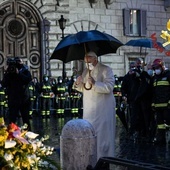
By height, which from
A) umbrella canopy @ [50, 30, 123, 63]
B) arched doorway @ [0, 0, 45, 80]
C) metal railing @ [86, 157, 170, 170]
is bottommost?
metal railing @ [86, 157, 170, 170]

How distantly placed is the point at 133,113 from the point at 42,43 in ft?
47.3

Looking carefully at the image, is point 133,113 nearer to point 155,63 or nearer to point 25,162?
point 155,63

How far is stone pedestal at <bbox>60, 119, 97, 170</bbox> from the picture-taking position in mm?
6557

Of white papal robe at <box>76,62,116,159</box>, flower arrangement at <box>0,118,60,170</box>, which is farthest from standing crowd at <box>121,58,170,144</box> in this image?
flower arrangement at <box>0,118,60,170</box>

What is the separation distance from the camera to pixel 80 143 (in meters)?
6.59

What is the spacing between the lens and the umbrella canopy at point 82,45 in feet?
27.5

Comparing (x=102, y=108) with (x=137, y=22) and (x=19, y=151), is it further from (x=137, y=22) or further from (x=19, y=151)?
(x=137, y=22)

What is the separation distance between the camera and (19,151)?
4.84 m

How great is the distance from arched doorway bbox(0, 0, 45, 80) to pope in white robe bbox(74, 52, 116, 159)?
18.6m

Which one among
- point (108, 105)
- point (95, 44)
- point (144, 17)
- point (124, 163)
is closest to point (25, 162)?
point (124, 163)

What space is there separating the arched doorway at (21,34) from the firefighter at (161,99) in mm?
15028

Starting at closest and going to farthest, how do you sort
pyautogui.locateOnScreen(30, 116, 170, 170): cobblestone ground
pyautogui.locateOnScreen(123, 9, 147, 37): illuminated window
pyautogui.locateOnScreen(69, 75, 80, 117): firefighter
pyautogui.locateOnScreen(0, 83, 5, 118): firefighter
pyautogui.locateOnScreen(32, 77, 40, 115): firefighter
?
pyautogui.locateOnScreen(30, 116, 170, 170): cobblestone ground < pyautogui.locateOnScreen(0, 83, 5, 118): firefighter < pyautogui.locateOnScreen(32, 77, 40, 115): firefighter < pyautogui.locateOnScreen(69, 75, 80, 117): firefighter < pyautogui.locateOnScreen(123, 9, 147, 37): illuminated window

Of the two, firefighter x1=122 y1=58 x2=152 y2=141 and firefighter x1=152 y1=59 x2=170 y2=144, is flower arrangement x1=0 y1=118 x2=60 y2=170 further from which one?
firefighter x1=122 y1=58 x2=152 y2=141

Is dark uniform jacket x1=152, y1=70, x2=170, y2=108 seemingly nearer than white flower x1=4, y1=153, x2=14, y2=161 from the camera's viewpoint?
No
